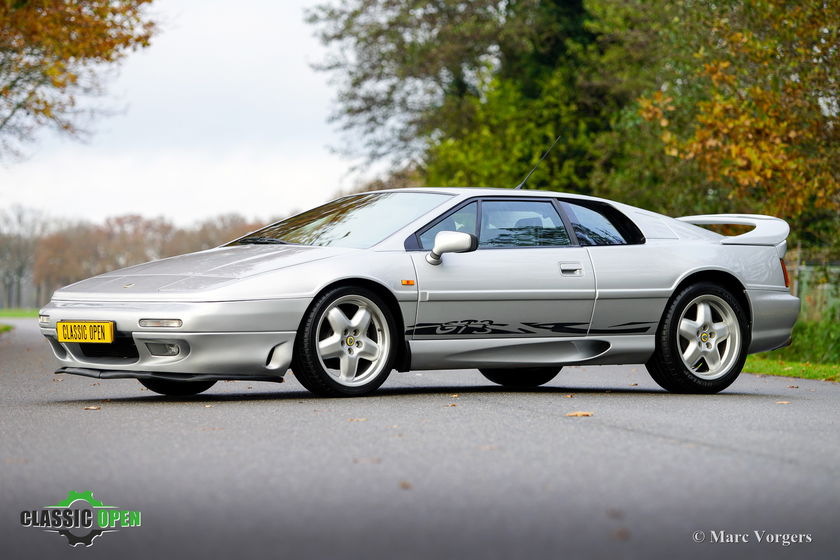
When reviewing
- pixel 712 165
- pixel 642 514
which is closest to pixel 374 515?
pixel 642 514

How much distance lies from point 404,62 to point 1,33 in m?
16.9

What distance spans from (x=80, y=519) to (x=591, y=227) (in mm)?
5909

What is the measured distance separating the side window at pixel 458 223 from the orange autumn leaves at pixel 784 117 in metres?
6.98

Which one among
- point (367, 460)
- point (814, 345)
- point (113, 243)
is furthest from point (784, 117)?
point (113, 243)

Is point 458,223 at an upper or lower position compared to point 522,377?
upper

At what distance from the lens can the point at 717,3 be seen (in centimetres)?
1916

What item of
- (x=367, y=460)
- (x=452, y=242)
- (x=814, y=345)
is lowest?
(x=814, y=345)

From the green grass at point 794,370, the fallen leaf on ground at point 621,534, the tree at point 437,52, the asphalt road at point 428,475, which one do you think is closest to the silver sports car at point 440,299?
the asphalt road at point 428,475

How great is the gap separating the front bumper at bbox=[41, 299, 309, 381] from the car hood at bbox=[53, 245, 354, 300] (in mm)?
129

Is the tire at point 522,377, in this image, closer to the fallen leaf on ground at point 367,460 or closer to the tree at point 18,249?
the fallen leaf on ground at point 367,460

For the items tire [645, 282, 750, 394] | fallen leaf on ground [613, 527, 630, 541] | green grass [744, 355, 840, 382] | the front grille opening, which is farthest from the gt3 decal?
fallen leaf on ground [613, 527, 630, 541]

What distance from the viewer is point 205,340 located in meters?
7.71

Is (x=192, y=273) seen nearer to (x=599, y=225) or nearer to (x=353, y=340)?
(x=353, y=340)

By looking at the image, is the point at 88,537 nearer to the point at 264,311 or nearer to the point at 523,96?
the point at 264,311
